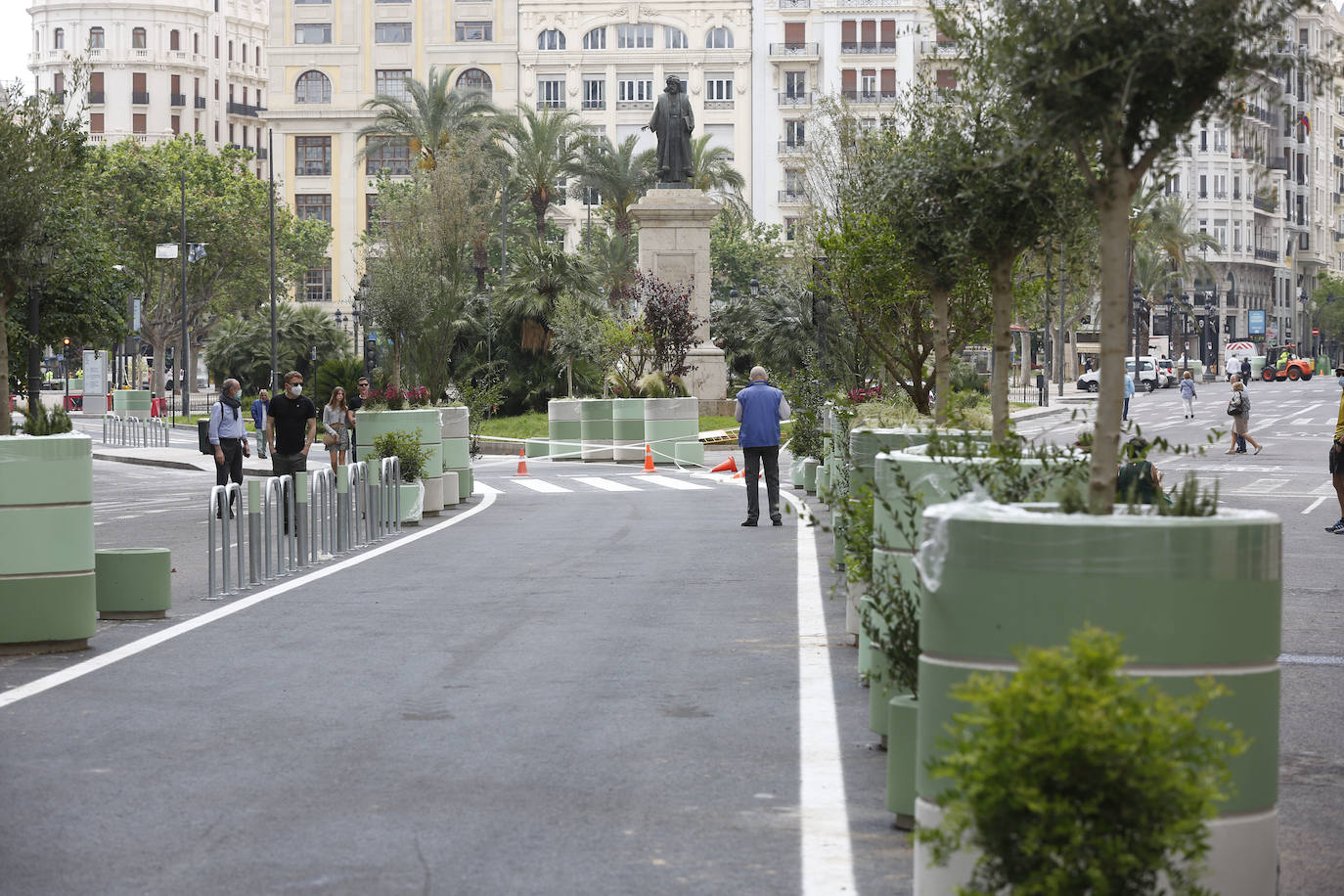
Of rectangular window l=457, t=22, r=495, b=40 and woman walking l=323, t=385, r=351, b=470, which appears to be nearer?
woman walking l=323, t=385, r=351, b=470

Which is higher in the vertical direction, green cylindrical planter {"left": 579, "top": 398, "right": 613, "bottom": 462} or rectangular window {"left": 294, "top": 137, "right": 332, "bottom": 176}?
rectangular window {"left": 294, "top": 137, "right": 332, "bottom": 176}

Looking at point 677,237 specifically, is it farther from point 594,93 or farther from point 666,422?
point 594,93

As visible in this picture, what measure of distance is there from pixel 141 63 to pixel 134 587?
12981 cm

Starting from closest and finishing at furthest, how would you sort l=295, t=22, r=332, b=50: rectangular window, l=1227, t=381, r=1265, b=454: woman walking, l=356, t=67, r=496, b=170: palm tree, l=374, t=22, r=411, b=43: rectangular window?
l=1227, t=381, r=1265, b=454: woman walking
l=356, t=67, r=496, b=170: palm tree
l=374, t=22, r=411, b=43: rectangular window
l=295, t=22, r=332, b=50: rectangular window

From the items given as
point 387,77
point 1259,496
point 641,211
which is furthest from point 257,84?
point 1259,496

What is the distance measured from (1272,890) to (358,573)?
11.7 meters

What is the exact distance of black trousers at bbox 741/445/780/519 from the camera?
69.6ft

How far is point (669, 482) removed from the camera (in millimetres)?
31156

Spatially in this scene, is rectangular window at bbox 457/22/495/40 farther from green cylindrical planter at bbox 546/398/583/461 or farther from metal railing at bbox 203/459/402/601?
metal railing at bbox 203/459/402/601

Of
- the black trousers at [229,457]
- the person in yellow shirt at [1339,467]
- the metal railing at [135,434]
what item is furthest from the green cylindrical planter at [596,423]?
the person in yellow shirt at [1339,467]

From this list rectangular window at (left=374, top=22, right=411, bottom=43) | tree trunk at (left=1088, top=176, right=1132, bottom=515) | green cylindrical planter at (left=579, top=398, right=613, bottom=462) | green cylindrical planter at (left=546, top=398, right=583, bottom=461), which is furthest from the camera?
rectangular window at (left=374, top=22, right=411, bottom=43)

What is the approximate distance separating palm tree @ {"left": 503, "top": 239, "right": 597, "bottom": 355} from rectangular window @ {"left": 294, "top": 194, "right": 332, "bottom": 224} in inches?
2325

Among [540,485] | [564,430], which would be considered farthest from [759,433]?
[564,430]

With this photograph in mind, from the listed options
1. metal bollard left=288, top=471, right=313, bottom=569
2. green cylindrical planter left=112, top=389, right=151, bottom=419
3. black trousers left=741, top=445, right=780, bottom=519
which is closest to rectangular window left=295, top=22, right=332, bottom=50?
green cylindrical planter left=112, top=389, right=151, bottom=419
